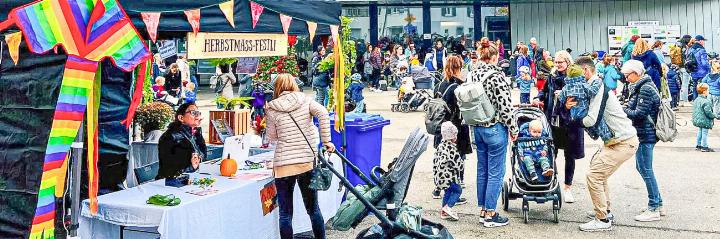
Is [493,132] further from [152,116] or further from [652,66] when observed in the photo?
[652,66]

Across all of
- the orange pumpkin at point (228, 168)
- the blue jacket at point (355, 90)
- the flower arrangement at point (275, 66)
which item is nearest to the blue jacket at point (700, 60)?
the blue jacket at point (355, 90)

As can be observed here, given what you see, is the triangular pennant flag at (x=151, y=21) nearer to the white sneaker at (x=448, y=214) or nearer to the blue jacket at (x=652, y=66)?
the white sneaker at (x=448, y=214)

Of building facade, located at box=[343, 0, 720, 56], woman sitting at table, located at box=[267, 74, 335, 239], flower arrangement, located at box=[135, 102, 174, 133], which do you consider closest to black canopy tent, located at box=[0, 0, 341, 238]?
woman sitting at table, located at box=[267, 74, 335, 239]

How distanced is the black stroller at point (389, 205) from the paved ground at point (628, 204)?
106 cm

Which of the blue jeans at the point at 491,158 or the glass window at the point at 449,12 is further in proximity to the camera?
the glass window at the point at 449,12

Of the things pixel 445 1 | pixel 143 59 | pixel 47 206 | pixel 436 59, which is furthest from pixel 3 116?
pixel 445 1

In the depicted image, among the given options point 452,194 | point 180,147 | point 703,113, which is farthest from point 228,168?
point 703,113

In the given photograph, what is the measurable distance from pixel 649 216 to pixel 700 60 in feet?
39.4

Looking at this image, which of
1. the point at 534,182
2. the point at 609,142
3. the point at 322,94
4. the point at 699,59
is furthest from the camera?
the point at 699,59

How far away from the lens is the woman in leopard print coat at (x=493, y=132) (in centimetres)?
723

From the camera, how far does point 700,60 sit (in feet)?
59.5

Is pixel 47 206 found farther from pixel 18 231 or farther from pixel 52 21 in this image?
pixel 52 21

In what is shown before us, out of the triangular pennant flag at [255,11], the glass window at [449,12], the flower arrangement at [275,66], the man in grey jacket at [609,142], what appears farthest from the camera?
the glass window at [449,12]

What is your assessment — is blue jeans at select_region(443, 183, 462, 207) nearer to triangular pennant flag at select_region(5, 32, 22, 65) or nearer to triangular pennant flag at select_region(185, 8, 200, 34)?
Result: triangular pennant flag at select_region(185, 8, 200, 34)
